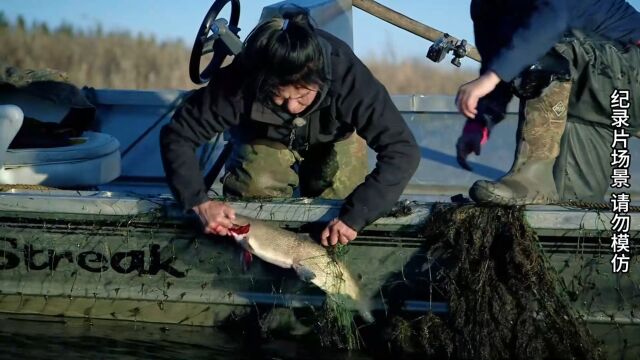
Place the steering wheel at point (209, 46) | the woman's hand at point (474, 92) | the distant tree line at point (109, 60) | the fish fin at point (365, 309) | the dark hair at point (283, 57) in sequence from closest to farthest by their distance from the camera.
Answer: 1. the dark hair at point (283, 57)
2. the woman's hand at point (474, 92)
3. the fish fin at point (365, 309)
4. the steering wheel at point (209, 46)
5. the distant tree line at point (109, 60)

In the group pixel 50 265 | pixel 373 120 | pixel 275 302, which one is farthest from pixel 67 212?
pixel 373 120

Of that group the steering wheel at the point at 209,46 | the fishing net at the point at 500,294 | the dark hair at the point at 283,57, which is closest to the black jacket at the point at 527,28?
the fishing net at the point at 500,294

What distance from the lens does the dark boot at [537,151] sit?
5102 mm

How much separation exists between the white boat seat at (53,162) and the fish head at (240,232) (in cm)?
173

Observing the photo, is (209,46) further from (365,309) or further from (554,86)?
(554,86)

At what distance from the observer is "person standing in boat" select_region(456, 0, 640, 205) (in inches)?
198

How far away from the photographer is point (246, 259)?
5445mm

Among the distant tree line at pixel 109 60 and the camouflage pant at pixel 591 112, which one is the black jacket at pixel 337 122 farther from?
the distant tree line at pixel 109 60

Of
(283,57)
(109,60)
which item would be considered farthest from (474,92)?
(109,60)

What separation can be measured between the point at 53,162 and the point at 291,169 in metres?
1.66

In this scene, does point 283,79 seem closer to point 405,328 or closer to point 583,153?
point 405,328

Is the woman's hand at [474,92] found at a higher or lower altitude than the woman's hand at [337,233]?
higher

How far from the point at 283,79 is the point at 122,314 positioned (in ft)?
6.21

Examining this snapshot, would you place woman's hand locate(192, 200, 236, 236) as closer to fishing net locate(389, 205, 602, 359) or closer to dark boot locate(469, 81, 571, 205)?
fishing net locate(389, 205, 602, 359)
